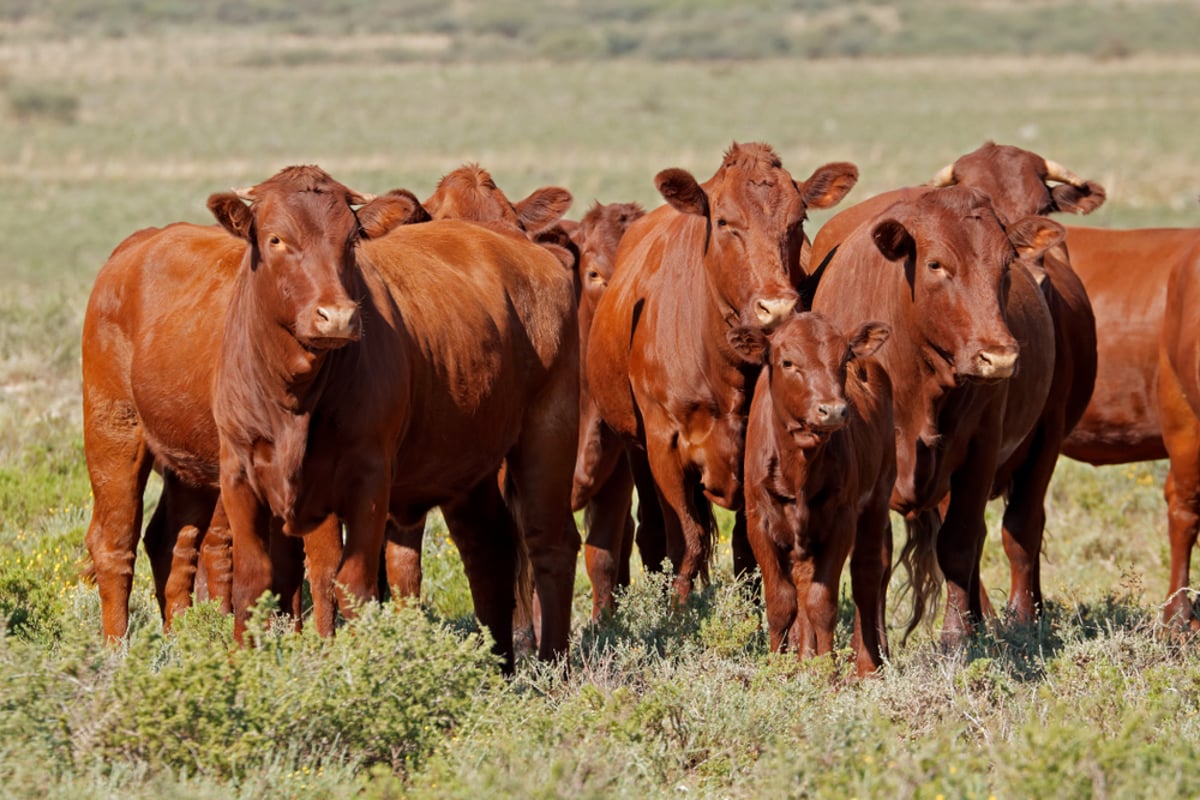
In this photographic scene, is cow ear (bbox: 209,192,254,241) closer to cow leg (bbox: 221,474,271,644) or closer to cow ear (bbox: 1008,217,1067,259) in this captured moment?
cow leg (bbox: 221,474,271,644)

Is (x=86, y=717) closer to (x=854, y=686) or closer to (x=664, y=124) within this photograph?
(x=854, y=686)

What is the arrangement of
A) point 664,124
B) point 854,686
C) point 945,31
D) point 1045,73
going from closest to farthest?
point 854,686 < point 664,124 < point 1045,73 < point 945,31

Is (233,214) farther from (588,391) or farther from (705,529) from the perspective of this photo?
(705,529)

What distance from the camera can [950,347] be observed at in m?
7.18

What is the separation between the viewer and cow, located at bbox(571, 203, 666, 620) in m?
8.96

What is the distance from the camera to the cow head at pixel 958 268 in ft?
22.9

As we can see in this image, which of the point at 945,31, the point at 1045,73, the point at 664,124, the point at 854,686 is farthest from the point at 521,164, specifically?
the point at 945,31

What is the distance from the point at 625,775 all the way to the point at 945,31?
3908 inches

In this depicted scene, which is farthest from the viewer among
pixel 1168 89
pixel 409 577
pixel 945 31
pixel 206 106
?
pixel 945 31

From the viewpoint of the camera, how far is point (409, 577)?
318 inches

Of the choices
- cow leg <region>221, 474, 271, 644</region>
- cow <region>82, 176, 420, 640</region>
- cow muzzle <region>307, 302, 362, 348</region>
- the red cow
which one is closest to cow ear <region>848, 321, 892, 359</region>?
cow <region>82, 176, 420, 640</region>

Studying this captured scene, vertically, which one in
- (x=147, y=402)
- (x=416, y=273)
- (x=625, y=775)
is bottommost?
(x=625, y=775)

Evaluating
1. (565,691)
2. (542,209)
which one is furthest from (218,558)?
(542,209)

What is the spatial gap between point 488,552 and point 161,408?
1673 millimetres
